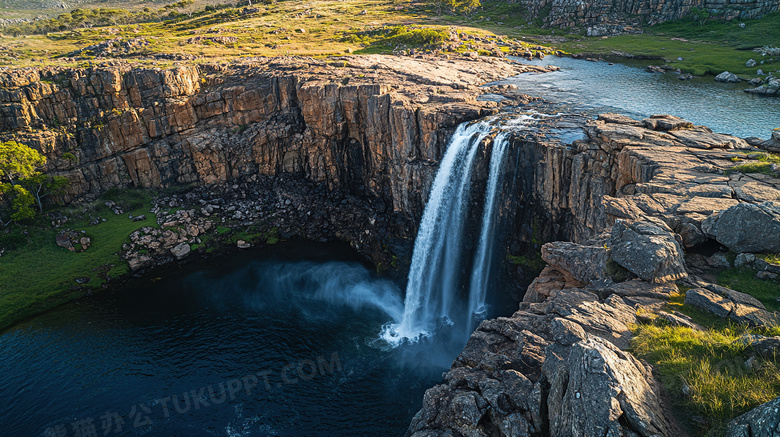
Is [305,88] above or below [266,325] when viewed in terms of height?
above

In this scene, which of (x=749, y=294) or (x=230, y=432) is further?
(x=230, y=432)

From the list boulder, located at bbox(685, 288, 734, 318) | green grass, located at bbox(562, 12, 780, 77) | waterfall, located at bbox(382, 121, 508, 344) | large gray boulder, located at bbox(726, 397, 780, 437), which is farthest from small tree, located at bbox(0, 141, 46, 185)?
green grass, located at bbox(562, 12, 780, 77)

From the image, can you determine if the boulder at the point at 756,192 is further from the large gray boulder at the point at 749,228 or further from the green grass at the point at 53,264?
the green grass at the point at 53,264

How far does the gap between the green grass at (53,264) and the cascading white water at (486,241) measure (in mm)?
45125

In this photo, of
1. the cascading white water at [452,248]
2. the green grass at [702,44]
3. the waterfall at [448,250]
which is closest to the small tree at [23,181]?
the cascading white water at [452,248]

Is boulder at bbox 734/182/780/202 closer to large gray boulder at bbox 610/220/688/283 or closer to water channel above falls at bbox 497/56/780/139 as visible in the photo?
large gray boulder at bbox 610/220/688/283

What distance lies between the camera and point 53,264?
176ft

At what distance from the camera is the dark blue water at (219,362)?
3516 cm

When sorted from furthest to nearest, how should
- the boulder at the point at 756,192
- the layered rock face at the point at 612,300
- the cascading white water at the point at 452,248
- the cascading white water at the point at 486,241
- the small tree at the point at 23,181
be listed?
the small tree at the point at 23,181 → the cascading white water at the point at 452,248 → the cascading white water at the point at 486,241 → the boulder at the point at 756,192 → the layered rock face at the point at 612,300

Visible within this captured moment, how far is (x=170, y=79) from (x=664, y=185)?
65.2 metres

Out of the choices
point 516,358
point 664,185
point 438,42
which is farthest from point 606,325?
point 438,42

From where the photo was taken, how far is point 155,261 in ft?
186

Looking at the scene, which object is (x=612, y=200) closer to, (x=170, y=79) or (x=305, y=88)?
(x=305, y=88)

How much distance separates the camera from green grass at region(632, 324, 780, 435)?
13.6m
